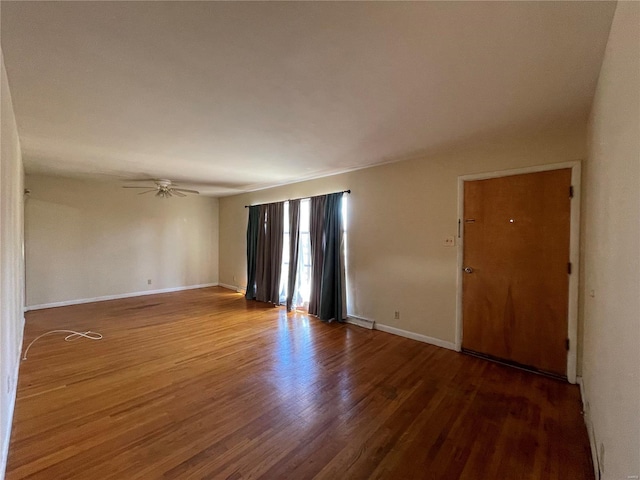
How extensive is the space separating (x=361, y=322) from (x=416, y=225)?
1639 mm

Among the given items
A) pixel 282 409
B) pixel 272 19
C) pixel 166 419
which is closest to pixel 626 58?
pixel 272 19

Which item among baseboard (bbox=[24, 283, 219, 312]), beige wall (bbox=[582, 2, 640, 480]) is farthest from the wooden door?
baseboard (bbox=[24, 283, 219, 312])

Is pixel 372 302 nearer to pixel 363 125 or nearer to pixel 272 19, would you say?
pixel 363 125

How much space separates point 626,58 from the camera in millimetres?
1079

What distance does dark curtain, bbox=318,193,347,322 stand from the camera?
424 cm

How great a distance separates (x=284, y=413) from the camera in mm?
2078

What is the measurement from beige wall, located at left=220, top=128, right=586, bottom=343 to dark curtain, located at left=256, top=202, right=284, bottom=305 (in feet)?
4.52

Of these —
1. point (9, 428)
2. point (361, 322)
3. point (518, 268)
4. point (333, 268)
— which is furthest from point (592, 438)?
point (9, 428)

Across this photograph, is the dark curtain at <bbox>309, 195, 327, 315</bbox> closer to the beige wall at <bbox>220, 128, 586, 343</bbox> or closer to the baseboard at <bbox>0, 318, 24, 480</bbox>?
the beige wall at <bbox>220, 128, 586, 343</bbox>

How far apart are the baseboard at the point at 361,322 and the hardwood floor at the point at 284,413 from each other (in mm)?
460

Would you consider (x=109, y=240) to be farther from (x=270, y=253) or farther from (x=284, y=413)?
(x=284, y=413)

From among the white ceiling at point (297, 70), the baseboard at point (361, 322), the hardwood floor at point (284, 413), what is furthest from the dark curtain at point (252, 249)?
the white ceiling at point (297, 70)

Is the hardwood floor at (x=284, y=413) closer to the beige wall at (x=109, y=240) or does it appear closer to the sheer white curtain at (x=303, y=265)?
the sheer white curtain at (x=303, y=265)

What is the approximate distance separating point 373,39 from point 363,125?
43.0 inches
